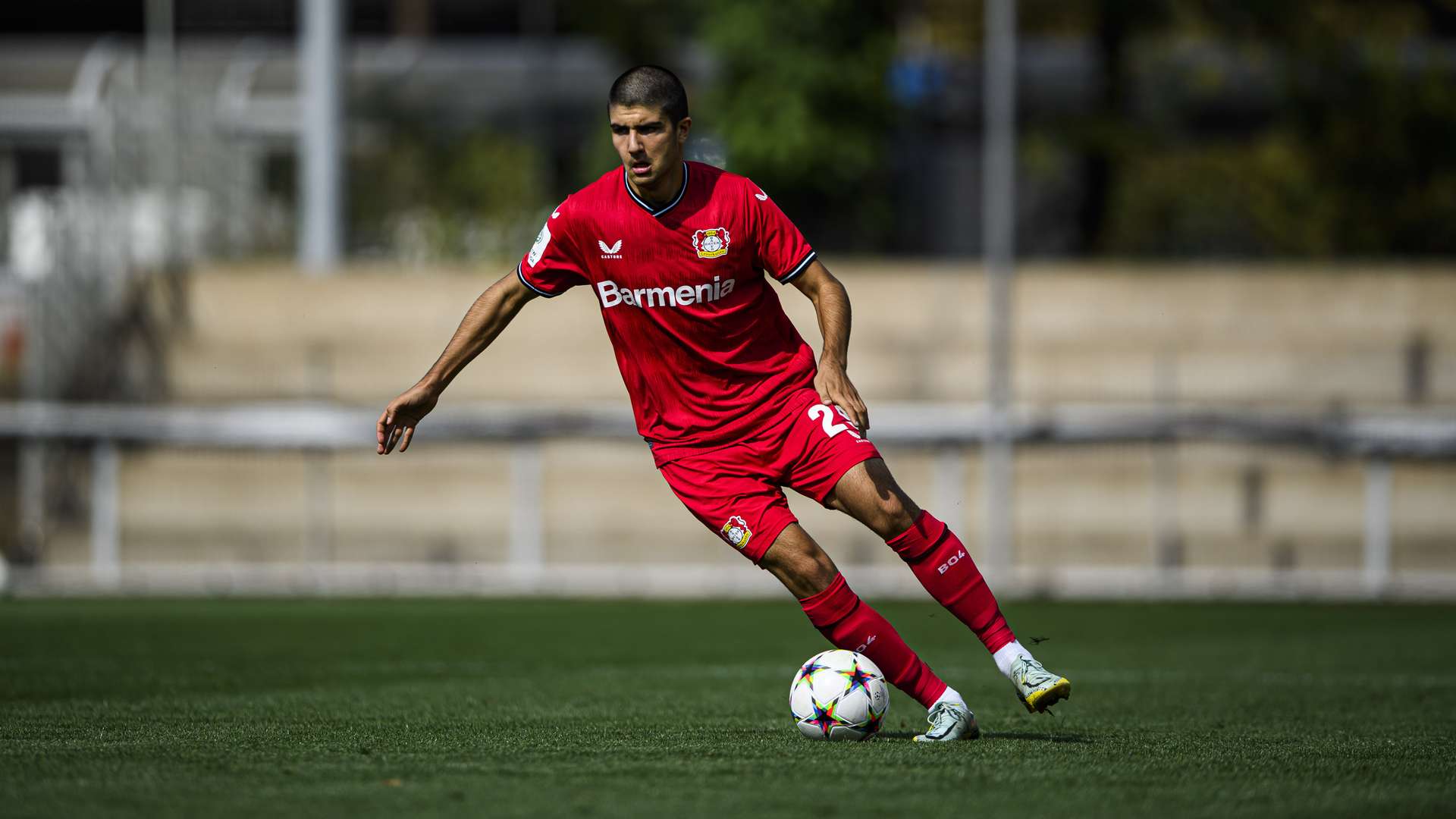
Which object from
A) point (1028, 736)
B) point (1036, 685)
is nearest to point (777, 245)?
point (1036, 685)

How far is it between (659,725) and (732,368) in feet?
4.82

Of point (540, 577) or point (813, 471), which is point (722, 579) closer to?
point (540, 577)

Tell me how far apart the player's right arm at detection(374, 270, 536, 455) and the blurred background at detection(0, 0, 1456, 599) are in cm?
1051

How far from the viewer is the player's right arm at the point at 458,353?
684 centimetres

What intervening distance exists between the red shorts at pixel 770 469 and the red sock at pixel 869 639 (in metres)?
0.29

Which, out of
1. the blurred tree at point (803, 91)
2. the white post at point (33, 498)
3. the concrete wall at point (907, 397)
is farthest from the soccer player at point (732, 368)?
the blurred tree at point (803, 91)

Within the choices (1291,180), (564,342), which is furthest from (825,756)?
(1291,180)

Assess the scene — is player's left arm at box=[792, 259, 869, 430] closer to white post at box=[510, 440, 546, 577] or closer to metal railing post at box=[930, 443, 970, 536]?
metal railing post at box=[930, 443, 970, 536]

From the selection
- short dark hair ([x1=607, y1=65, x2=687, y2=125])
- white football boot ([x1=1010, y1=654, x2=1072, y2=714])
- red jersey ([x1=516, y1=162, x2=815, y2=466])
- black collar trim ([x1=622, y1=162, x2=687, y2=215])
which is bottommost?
white football boot ([x1=1010, y1=654, x2=1072, y2=714])

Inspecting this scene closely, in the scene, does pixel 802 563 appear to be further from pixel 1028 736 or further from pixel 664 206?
pixel 664 206

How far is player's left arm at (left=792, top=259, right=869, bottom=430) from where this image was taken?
6.35m

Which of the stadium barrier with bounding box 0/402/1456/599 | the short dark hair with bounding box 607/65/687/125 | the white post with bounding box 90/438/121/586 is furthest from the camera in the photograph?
the white post with bounding box 90/438/121/586

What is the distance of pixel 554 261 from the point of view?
693cm

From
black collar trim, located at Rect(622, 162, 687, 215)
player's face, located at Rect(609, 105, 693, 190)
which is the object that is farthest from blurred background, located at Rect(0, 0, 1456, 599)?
player's face, located at Rect(609, 105, 693, 190)
